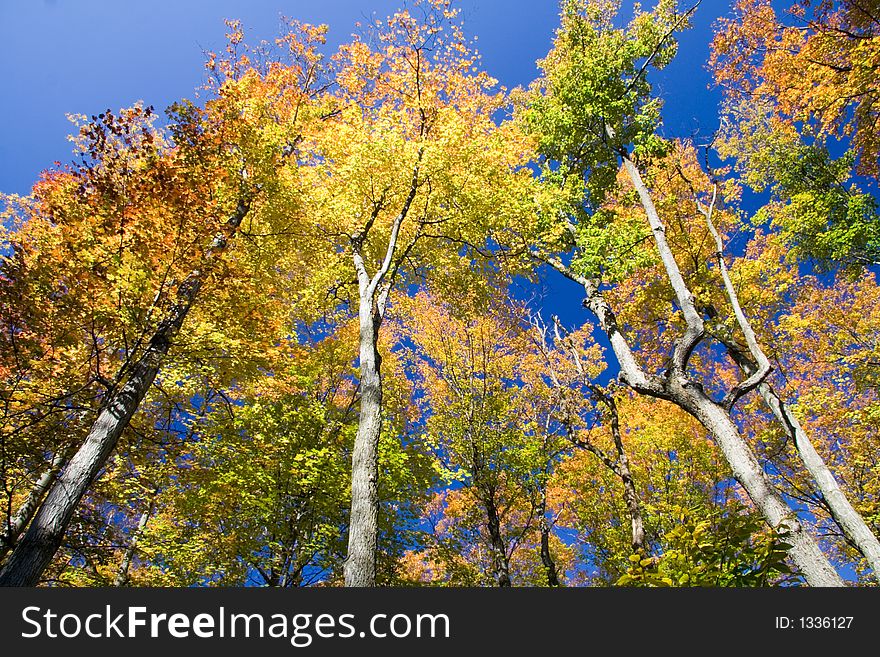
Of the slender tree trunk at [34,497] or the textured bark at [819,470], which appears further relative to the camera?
the slender tree trunk at [34,497]

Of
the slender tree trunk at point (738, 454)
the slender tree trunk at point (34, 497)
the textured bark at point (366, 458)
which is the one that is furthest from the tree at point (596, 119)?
the slender tree trunk at point (34, 497)

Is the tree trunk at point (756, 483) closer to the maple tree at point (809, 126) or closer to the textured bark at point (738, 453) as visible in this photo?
the textured bark at point (738, 453)

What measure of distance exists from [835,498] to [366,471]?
8750 mm

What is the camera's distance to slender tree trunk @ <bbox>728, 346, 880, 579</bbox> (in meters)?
6.99

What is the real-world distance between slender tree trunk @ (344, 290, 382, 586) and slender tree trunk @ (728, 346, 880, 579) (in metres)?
8.29

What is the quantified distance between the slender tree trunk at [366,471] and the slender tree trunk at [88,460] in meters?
3.07

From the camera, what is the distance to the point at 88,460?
600cm

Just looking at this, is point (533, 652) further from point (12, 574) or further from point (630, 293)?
point (630, 293)

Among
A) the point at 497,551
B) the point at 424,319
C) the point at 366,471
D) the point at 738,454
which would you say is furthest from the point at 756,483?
the point at 424,319

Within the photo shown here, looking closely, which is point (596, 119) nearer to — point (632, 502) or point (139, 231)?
point (632, 502)

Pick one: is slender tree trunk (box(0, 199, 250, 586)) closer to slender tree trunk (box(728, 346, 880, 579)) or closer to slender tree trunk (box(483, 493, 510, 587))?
slender tree trunk (box(483, 493, 510, 587))

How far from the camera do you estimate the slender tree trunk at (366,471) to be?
15.9 ft

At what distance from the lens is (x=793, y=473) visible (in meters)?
14.6

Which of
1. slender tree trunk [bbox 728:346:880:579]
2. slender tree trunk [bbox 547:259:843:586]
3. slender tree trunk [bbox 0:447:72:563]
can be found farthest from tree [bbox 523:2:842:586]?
slender tree trunk [bbox 0:447:72:563]
